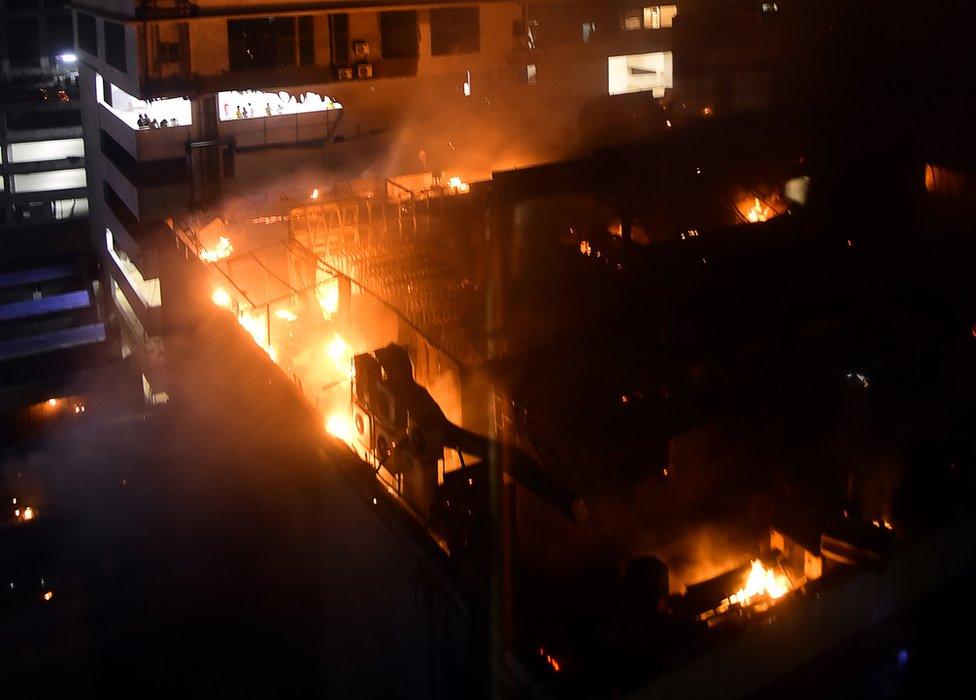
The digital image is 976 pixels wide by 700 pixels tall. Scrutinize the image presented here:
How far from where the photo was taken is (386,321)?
9242 mm

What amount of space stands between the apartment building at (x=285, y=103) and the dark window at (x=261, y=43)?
22 millimetres

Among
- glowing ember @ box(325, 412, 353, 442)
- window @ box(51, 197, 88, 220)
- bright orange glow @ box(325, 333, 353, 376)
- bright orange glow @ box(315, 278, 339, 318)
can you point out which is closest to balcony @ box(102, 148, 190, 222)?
bright orange glow @ box(315, 278, 339, 318)

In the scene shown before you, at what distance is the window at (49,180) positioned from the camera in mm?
21750

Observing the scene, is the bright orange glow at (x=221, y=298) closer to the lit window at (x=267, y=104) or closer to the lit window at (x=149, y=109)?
the lit window at (x=267, y=104)

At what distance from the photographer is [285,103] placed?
15.9 meters

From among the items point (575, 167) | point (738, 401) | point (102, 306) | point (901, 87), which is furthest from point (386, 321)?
point (102, 306)

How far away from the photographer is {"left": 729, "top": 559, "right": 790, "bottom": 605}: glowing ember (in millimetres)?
6902

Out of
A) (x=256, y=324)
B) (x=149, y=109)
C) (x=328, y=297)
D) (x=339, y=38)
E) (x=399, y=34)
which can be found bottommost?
(x=256, y=324)

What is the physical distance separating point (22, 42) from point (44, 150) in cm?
321

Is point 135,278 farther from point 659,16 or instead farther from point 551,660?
point 551,660

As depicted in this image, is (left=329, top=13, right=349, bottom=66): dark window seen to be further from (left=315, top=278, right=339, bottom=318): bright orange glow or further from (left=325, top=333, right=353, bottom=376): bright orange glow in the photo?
(left=325, top=333, right=353, bottom=376): bright orange glow

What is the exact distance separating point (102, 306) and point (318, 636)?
1413 cm

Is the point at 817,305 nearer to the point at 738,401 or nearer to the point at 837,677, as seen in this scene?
the point at 738,401

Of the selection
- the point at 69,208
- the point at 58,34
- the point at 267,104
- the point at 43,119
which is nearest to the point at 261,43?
the point at 267,104
